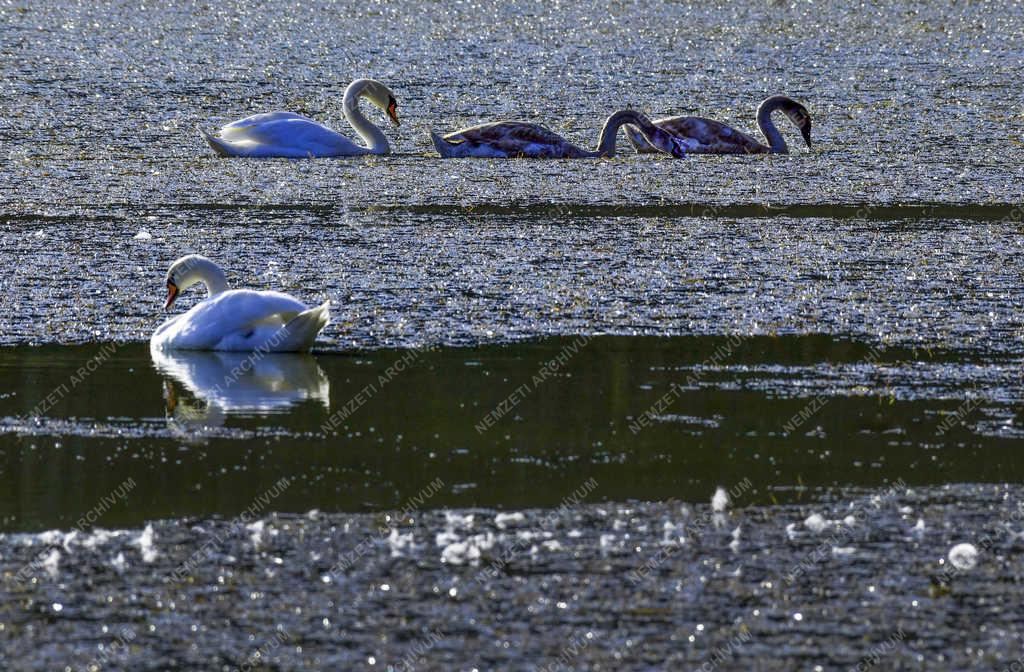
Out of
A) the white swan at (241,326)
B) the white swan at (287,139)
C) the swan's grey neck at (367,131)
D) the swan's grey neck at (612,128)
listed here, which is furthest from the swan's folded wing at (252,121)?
the white swan at (241,326)

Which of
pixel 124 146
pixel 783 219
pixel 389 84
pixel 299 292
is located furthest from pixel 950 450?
pixel 389 84

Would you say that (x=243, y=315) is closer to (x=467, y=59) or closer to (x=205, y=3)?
(x=467, y=59)

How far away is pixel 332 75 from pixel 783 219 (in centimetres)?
947

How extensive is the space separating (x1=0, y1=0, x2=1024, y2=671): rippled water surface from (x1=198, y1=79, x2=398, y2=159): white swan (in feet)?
0.88

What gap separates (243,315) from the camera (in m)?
8.13

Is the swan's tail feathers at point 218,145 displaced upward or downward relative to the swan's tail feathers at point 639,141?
downward

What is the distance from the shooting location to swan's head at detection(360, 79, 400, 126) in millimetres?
16764

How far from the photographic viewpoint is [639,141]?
1650 centimetres

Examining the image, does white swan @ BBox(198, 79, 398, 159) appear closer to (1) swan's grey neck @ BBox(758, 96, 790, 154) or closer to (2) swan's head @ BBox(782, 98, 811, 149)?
(1) swan's grey neck @ BBox(758, 96, 790, 154)

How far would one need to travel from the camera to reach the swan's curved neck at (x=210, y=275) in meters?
8.77

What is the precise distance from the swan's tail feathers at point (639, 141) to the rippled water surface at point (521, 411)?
0.50 m

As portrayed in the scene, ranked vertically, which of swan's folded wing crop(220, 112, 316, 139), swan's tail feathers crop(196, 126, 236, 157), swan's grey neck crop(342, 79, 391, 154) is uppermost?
swan's grey neck crop(342, 79, 391, 154)

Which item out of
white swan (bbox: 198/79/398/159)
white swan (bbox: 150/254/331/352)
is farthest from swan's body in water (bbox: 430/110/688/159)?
white swan (bbox: 150/254/331/352)

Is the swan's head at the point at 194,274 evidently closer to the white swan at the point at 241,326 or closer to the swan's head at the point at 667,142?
the white swan at the point at 241,326
